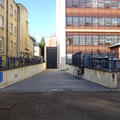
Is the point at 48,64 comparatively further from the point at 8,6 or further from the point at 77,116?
the point at 77,116

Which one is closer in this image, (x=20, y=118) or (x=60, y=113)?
(x=20, y=118)

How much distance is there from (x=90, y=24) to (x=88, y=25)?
0.56 meters

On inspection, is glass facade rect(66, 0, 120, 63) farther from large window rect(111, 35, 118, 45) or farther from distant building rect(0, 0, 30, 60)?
distant building rect(0, 0, 30, 60)

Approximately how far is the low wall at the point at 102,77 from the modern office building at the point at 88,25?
19.1 metres

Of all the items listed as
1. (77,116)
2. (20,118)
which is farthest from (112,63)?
(20,118)

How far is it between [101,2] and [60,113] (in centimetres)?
3301

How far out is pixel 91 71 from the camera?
12.5 m

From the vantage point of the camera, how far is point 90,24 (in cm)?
3206

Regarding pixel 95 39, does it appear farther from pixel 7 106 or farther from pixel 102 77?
pixel 7 106

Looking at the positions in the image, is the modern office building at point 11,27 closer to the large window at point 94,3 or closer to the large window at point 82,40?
the large window at point 94,3

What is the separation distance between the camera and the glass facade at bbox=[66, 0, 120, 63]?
104 ft

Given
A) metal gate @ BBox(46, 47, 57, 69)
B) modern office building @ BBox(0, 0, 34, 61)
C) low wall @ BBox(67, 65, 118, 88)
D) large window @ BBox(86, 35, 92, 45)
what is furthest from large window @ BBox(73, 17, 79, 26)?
low wall @ BBox(67, 65, 118, 88)

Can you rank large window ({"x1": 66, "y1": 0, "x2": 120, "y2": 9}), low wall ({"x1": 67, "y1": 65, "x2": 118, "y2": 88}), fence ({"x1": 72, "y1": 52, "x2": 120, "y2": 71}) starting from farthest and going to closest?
large window ({"x1": 66, "y1": 0, "x2": 120, "y2": 9}) → fence ({"x1": 72, "y1": 52, "x2": 120, "y2": 71}) → low wall ({"x1": 67, "y1": 65, "x2": 118, "y2": 88})

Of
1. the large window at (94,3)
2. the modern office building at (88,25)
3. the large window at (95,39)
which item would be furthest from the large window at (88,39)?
the large window at (94,3)
